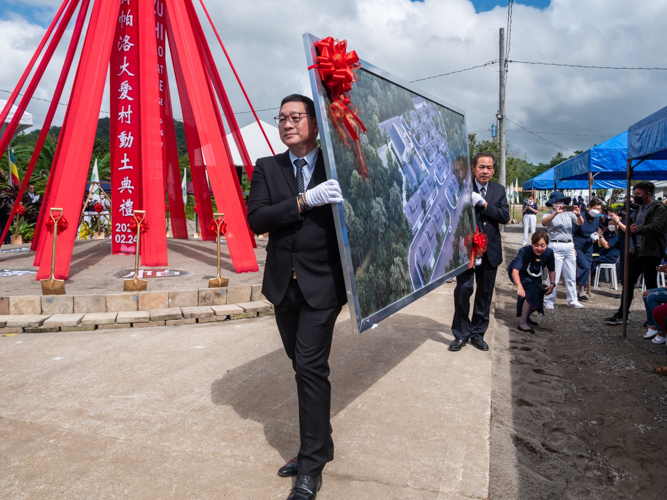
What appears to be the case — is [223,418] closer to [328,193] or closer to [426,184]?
[328,193]

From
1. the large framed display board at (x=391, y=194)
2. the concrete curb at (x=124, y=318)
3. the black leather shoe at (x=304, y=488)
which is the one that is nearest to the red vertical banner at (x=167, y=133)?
the concrete curb at (x=124, y=318)

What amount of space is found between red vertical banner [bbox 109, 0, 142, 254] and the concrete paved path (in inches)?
163

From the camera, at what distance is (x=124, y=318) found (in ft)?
18.2

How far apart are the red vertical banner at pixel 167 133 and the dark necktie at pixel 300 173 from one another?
291 inches

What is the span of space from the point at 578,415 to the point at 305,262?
245cm

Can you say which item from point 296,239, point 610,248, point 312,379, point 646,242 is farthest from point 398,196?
point 610,248

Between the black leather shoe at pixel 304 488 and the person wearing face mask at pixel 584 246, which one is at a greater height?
the person wearing face mask at pixel 584 246

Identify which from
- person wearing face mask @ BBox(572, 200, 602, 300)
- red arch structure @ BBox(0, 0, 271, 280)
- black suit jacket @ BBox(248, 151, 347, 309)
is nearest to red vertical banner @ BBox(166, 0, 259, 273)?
red arch structure @ BBox(0, 0, 271, 280)

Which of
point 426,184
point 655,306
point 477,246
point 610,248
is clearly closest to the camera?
point 426,184

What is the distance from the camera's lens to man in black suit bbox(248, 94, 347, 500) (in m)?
2.26

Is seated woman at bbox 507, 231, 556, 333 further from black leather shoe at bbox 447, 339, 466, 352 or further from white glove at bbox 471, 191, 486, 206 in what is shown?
white glove at bbox 471, 191, 486, 206

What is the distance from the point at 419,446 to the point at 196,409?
146cm

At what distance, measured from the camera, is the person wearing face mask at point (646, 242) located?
5.76 metres

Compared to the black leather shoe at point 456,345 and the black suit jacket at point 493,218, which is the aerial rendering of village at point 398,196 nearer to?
the black suit jacket at point 493,218
